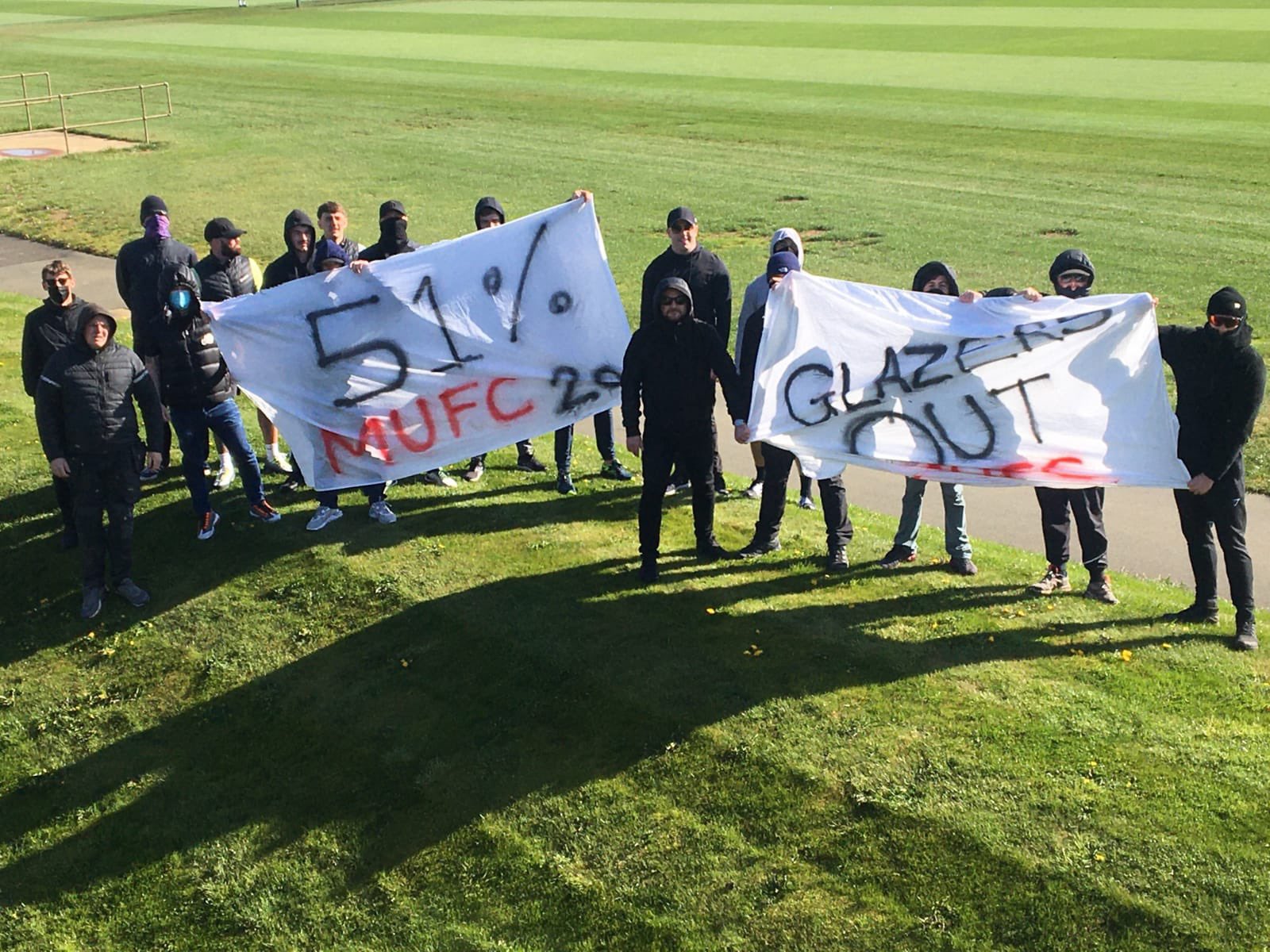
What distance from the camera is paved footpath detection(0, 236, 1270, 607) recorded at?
10.0m

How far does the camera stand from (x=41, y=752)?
8.42 metres

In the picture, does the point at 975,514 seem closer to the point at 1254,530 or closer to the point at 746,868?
the point at 1254,530

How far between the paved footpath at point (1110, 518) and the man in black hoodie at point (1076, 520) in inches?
10.3

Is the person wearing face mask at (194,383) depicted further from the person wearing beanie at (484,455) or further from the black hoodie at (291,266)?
the person wearing beanie at (484,455)

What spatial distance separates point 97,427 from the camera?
30.1 feet

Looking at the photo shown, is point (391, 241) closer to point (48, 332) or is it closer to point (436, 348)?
point (436, 348)

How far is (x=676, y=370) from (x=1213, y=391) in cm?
352

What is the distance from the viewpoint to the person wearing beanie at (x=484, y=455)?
1086 centimetres

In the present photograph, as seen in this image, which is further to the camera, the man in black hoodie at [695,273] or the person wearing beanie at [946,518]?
the man in black hoodie at [695,273]

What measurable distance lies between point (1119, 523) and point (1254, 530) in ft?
3.40

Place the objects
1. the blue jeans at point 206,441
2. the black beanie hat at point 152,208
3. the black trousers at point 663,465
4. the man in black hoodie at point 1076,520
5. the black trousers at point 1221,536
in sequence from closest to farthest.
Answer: the black trousers at point 1221,536, the man in black hoodie at point 1076,520, the black trousers at point 663,465, the blue jeans at point 206,441, the black beanie hat at point 152,208

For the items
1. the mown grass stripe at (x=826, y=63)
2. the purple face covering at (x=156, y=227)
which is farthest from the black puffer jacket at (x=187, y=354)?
the mown grass stripe at (x=826, y=63)

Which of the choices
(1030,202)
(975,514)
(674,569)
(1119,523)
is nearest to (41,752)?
(674,569)

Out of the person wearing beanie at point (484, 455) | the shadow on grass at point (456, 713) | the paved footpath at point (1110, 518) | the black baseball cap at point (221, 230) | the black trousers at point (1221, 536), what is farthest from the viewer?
the person wearing beanie at point (484, 455)
